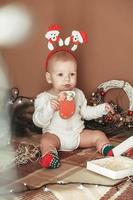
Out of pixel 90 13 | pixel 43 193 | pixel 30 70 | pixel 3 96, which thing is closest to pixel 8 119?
pixel 3 96

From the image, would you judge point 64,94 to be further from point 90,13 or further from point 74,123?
point 90,13

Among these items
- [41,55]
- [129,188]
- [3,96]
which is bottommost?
[129,188]

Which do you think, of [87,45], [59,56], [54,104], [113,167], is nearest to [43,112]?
[54,104]

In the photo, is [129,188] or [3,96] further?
[3,96]

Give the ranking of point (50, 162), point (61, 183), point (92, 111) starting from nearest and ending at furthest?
point (61, 183) → point (50, 162) → point (92, 111)

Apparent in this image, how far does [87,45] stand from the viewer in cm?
173

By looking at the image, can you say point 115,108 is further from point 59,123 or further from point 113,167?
point 113,167

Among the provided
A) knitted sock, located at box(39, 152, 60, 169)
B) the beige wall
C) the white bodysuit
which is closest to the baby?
the white bodysuit

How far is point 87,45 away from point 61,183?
844mm

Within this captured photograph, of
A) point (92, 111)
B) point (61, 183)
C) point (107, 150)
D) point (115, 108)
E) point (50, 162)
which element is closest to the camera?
point (61, 183)

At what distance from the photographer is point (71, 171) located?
44.3 inches

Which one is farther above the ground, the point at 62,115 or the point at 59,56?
the point at 59,56

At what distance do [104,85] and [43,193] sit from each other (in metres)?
0.79

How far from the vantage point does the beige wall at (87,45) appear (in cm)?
165
